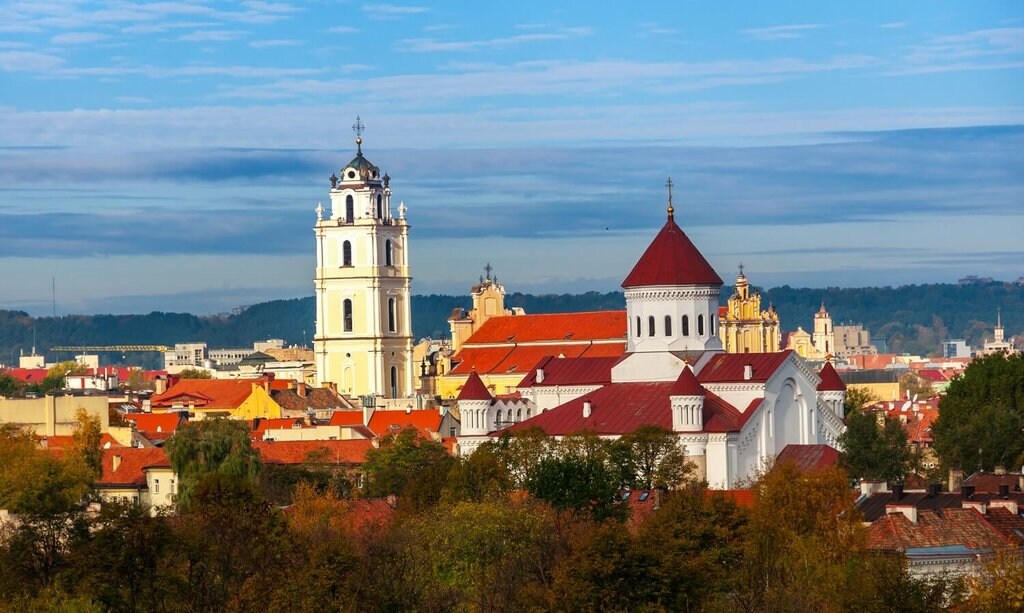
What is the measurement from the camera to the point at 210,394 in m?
146

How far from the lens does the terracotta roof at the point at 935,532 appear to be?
192 feet

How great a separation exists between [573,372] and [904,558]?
4690 centimetres

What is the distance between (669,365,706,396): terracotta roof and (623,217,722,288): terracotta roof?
29.5 feet

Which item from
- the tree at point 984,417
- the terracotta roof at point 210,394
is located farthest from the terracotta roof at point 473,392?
the terracotta roof at point 210,394

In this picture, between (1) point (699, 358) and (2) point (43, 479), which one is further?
(1) point (699, 358)

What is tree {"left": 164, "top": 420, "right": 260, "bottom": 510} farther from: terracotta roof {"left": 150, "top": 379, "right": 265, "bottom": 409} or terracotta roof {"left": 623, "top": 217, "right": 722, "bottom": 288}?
terracotta roof {"left": 150, "top": 379, "right": 265, "bottom": 409}

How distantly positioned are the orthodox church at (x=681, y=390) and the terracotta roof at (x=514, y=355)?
118 ft

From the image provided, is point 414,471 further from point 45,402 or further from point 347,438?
point 45,402

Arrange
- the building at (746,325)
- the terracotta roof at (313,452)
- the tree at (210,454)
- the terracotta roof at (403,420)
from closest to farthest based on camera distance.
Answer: the tree at (210,454) → the terracotta roof at (313,452) → the terracotta roof at (403,420) → the building at (746,325)

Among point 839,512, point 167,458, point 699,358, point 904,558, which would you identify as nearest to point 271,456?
point 167,458

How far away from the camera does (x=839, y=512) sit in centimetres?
6375

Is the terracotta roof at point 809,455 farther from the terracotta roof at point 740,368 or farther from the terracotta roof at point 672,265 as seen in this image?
the terracotta roof at point 672,265

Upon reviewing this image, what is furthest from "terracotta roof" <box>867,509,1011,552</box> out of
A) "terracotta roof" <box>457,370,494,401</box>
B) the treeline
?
"terracotta roof" <box>457,370,494,401</box>

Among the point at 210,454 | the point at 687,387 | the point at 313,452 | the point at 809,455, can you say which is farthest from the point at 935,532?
the point at 313,452
